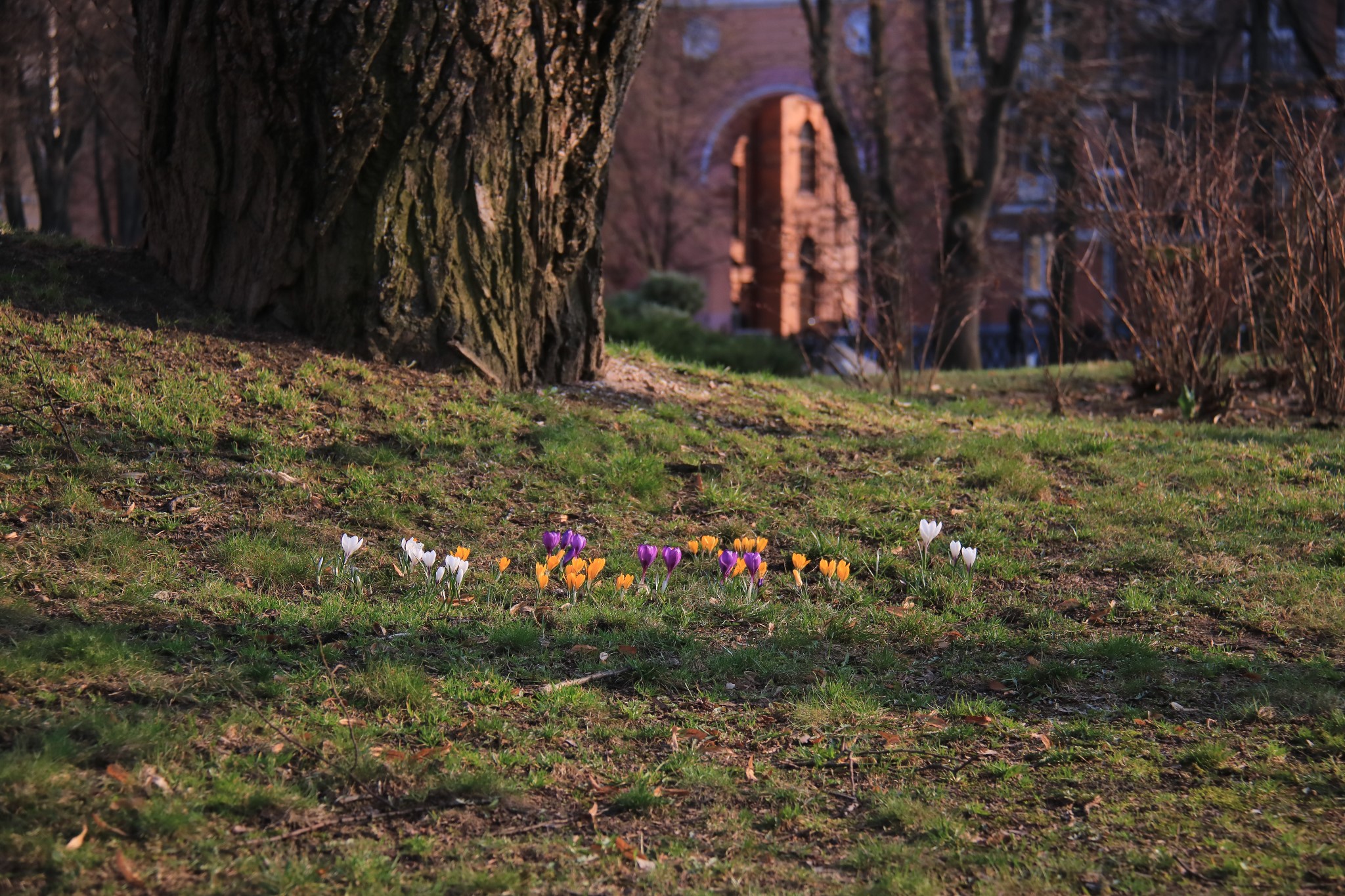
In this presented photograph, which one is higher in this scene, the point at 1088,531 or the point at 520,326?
the point at 520,326

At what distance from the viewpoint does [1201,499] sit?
20.0 feet

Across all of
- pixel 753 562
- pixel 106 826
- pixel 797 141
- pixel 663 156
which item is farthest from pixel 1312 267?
pixel 797 141

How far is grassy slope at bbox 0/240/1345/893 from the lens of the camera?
9.46 ft

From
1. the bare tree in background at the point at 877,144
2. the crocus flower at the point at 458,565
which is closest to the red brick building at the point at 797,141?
the bare tree in background at the point at 877,144

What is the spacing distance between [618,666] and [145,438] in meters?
2.67

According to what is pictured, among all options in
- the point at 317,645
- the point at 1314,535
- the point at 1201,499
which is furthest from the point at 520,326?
the point at 1314,535

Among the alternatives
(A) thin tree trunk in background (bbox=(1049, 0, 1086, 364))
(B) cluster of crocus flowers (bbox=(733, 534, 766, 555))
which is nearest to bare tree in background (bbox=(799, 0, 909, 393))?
(A) thin tree trunk in background (bbox=(1049, 0, 1086, 364))

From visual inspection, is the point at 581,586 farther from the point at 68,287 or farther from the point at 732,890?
the point at 68,287

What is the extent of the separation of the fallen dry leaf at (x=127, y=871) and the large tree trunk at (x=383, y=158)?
4103 mm

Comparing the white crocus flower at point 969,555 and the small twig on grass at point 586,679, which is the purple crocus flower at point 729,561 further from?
the white crocus flower at point 969,555

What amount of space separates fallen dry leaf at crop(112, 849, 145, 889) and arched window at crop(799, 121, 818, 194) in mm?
30171

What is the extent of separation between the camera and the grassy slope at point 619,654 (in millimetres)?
Answer: 2883

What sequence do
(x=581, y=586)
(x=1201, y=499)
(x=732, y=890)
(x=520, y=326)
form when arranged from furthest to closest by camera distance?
(x=520, y=326) < (x=1201, y=499) < (x=581, y=586) < (x=732, y=890)

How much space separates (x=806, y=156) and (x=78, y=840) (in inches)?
1279
